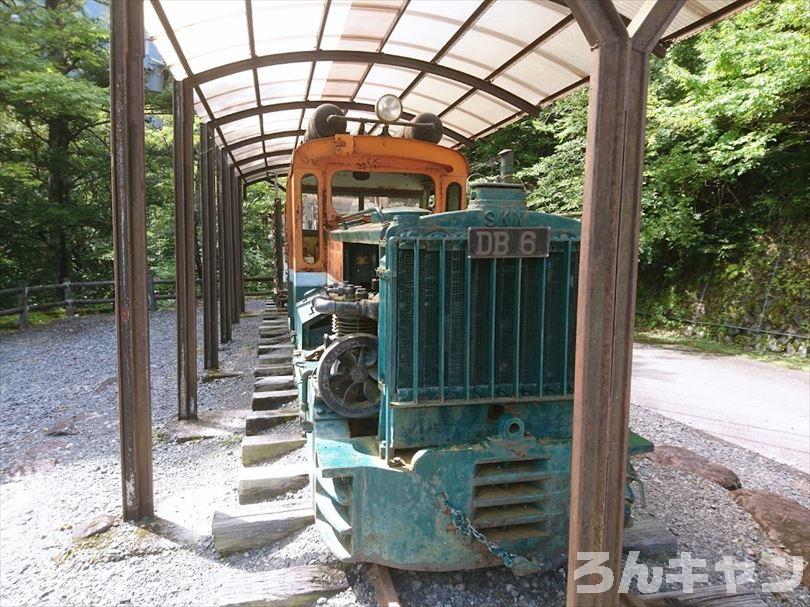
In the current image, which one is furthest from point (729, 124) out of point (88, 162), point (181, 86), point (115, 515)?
point (88, 162)

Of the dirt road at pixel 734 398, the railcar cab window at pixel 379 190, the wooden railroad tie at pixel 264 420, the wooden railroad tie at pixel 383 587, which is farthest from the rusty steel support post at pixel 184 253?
the dirt road at pixel 734 398

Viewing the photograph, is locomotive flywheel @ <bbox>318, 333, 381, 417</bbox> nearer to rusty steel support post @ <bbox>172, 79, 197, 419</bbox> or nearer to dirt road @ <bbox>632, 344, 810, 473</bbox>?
rusty steel support post @ <bbox>172, 79, 197, 419</bbox>

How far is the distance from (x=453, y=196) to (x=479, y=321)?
290cm

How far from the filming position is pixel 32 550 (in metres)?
3.22

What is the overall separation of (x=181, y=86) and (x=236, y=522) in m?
4.31

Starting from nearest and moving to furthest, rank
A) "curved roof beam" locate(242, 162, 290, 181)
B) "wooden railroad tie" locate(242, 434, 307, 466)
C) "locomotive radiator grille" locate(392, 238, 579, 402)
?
"locomotive radiator grille" locate(392, 238, 579, 402), "wooden railroad tie" locate(242, 434, 307, 466), "curved roof beam" locate(242, 162, 290, 181)

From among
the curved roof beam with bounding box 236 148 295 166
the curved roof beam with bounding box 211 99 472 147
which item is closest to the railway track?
Result: the curved roof beam with bounding box 211 99 472 147

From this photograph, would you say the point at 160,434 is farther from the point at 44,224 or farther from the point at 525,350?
the point at 44,224

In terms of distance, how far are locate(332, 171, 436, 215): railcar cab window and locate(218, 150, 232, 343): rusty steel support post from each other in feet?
14.8

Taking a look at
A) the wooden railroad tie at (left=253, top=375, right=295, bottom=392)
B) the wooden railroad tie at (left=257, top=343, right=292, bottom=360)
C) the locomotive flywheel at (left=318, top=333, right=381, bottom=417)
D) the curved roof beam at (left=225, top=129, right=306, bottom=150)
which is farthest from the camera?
the curved roof beam at (left=225, top=129, right=306, bottom=150)

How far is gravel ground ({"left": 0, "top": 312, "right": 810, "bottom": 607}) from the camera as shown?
8.94 feet

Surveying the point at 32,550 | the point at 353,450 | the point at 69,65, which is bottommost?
the point at 32,550

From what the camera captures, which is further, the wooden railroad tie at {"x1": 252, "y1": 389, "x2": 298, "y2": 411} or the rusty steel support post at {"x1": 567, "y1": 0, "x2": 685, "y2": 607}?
the wooden railroad tie at {"x1": 252, "y1": 389, "x2": 298, "y2": 411}

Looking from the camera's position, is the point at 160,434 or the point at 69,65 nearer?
the point at 160,434
